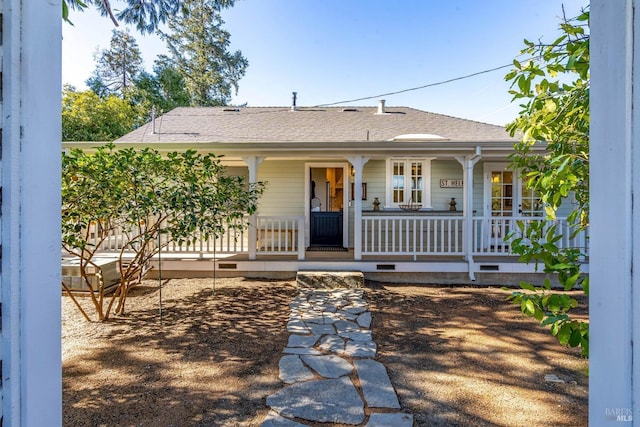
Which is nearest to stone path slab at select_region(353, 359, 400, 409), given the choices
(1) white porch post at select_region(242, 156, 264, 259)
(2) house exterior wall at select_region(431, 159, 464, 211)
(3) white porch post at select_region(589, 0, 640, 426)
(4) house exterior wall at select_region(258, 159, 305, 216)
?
(3) white porch post at select_region(589, 0, 640, 426)

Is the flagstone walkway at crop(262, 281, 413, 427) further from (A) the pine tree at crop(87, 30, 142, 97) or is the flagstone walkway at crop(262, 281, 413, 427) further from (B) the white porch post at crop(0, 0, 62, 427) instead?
(A) the pine tree at crop(87, 30, 142, 97)

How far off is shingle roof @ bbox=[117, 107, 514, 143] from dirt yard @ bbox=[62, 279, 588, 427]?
4664 mm

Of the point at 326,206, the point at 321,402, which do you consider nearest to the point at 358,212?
the point at 326,206

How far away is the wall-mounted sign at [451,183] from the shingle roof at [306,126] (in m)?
1.03

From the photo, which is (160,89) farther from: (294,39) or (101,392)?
(101,392)

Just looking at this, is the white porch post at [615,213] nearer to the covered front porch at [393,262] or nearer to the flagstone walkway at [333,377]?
the flagstone walkway at [333,377]

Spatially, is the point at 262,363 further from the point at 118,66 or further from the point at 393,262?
A: the point at 118,66

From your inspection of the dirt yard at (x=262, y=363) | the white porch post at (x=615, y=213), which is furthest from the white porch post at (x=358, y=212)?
the white porch post at (x=615, y=213)

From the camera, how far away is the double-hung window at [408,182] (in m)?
8.03

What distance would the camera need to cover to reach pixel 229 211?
Result: 528 centimetres

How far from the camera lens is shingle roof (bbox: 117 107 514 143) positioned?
8289 mm

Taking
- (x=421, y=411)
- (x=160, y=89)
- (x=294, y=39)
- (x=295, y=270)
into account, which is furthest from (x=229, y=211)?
(x=160, y=89)

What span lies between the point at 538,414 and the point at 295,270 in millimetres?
4624

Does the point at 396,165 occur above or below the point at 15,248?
above
